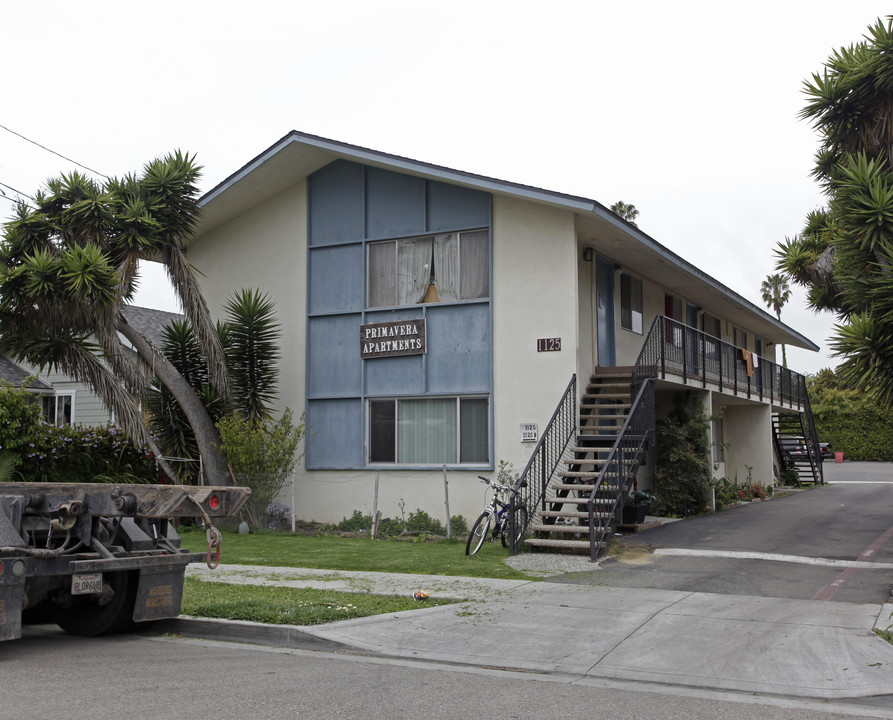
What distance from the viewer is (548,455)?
48.0ft

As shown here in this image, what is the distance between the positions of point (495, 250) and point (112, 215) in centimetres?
687

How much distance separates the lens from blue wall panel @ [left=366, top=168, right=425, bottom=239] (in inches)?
663

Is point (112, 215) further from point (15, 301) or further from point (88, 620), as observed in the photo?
point (88, 620)

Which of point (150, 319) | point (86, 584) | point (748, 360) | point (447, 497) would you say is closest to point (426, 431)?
point (447, 497)

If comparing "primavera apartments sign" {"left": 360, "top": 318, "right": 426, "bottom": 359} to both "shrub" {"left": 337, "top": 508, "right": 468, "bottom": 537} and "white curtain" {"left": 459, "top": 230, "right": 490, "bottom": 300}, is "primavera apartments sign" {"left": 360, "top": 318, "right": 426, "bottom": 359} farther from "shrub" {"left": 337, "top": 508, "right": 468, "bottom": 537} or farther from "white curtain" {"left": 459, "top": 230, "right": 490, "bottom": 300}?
"shrub" {"left": 337, "top": 508, "right": 468, "bottom": 537}

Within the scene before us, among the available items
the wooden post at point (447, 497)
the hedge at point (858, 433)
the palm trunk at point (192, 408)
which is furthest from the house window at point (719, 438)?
the hedge at point (858, 433)

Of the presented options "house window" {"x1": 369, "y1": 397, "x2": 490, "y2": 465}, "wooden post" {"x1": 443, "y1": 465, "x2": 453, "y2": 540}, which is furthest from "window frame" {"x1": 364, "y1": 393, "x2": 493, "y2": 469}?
"wooden post" {"x1": 443, "y1": 465, "x2": 453, "y2": 540}

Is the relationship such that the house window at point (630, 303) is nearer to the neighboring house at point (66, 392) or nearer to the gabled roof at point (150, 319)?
the gabled roof at point (150, 319)

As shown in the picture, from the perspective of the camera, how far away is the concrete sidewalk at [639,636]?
640cm

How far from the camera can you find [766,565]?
11.7 m

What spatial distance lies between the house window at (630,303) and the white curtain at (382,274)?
4858 millimetres

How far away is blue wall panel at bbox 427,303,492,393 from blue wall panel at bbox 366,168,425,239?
5.65 ft

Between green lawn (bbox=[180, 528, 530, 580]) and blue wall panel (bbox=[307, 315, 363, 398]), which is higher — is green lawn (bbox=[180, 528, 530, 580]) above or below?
below

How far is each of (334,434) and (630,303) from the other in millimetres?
6827
